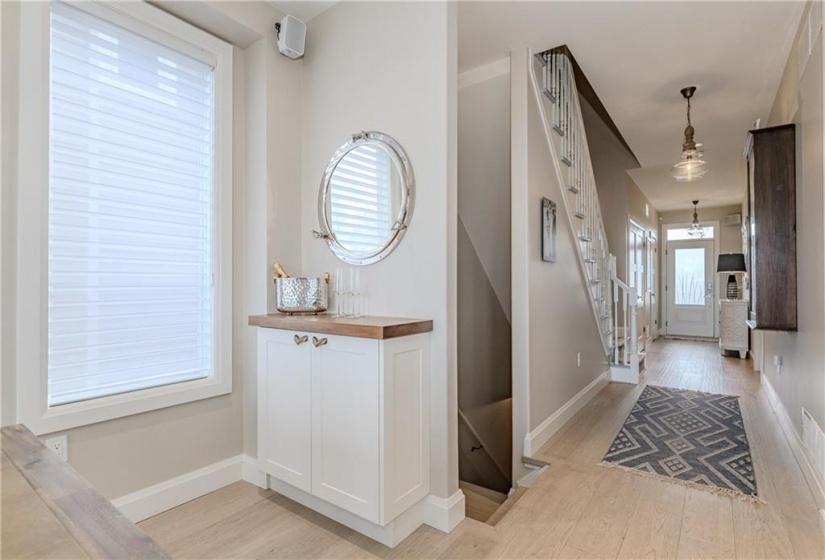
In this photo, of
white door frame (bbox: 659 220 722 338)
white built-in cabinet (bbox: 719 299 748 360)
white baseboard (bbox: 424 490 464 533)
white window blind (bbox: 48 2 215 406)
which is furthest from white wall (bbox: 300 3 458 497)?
white door frame (bbox: 659 220 722 338)

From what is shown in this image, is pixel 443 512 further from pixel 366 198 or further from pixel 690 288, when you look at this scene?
pixel 690 288

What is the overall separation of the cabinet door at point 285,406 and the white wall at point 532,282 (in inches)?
56.3

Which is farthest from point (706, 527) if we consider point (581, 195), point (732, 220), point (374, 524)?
point (732, 220)

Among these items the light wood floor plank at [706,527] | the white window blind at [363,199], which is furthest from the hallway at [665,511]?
the white window blind at [363,199]

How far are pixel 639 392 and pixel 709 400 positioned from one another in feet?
1.86

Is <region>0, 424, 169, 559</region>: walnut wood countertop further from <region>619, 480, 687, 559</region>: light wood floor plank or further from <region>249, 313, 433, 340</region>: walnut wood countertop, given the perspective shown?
<region>619, 480, 687, 559</region>: light wood floor plank

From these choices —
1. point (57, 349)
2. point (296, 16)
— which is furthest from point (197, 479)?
point (296, 16)

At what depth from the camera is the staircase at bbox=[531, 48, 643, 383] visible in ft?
10.4

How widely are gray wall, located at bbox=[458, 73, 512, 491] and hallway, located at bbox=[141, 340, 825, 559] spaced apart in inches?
41.3

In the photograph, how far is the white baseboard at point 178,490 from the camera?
1.97 metres

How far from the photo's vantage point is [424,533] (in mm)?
1868

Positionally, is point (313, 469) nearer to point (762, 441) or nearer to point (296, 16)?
point (296, 16)

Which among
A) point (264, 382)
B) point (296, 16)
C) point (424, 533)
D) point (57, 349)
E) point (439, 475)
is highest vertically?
point (296, 16)

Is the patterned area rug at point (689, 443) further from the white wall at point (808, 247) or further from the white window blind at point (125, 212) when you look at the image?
the white window blind at point (125, 212)
